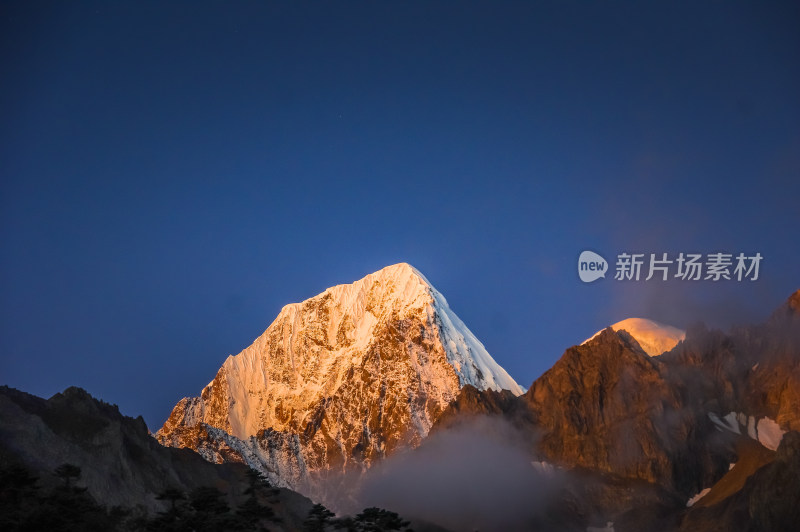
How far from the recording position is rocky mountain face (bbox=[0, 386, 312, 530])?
477ft

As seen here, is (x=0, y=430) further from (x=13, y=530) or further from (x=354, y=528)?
(x=354, y=528)

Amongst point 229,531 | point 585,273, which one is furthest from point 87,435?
point 585,273

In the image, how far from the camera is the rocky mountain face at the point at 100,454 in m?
145

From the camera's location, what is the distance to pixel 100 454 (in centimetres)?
16112

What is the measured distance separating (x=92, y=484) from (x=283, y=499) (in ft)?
166

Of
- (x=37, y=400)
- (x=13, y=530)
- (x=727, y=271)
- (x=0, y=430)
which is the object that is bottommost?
(x=13, y=530)

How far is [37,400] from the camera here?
16712cm
